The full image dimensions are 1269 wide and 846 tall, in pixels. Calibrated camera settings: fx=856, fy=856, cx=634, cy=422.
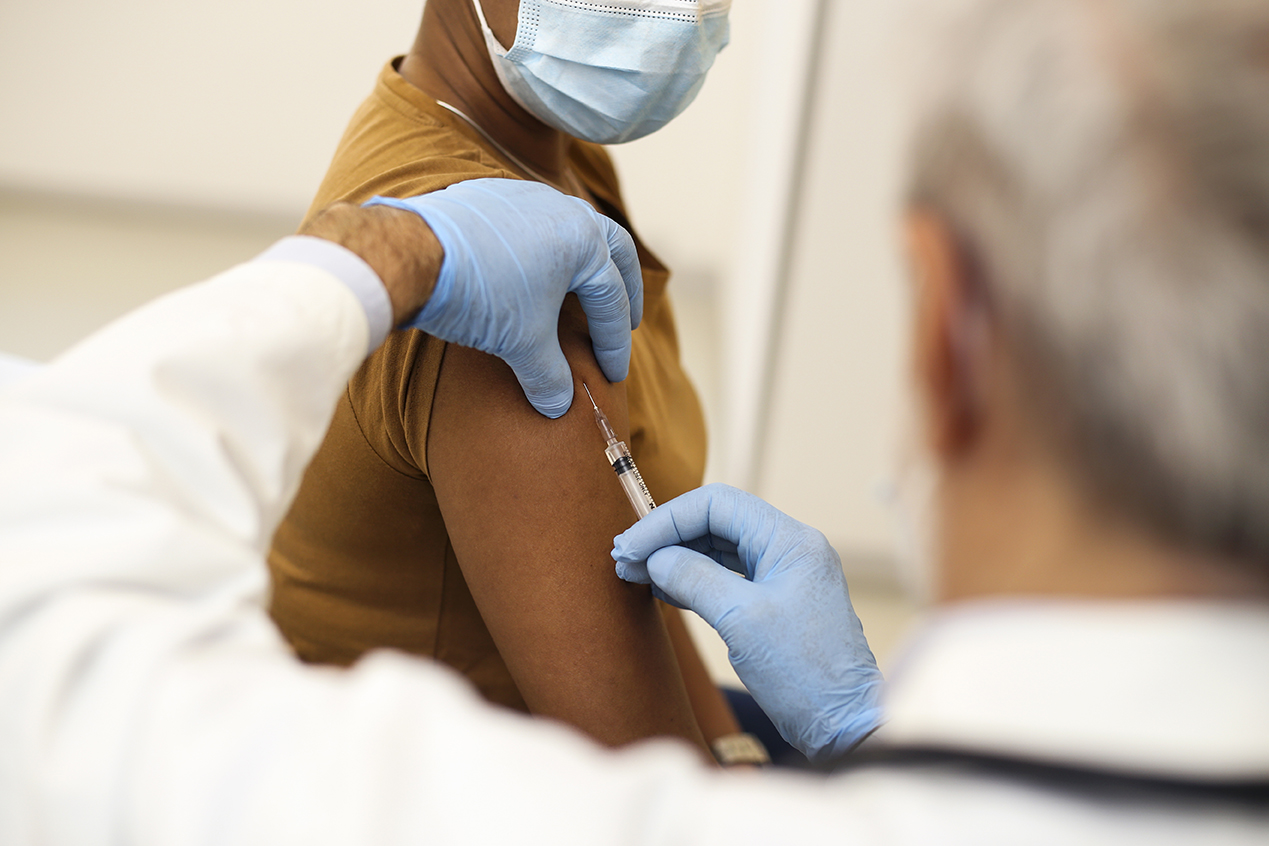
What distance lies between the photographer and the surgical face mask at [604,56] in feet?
3.23

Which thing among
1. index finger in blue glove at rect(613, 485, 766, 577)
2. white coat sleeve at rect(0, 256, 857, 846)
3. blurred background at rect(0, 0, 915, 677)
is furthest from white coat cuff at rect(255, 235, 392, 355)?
blurred background at rect(0, 0, 915, 677)

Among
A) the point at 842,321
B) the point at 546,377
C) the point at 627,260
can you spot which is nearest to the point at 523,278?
the point at 546,377

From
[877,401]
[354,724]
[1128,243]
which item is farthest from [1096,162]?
[877,401]

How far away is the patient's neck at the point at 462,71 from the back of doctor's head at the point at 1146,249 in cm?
74

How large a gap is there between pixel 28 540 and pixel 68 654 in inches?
3.4

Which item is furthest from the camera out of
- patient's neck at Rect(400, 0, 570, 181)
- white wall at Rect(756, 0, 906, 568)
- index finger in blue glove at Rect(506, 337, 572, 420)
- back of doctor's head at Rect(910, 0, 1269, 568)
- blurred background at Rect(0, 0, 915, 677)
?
blurred background at Rect(0, 0, 915, 677)

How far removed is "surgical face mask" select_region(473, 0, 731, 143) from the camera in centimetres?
98

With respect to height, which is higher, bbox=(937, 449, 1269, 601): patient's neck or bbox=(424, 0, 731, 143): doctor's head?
bbox=(424, 0, 731, 143): doctor's head

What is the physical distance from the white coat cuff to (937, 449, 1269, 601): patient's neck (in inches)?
17.8

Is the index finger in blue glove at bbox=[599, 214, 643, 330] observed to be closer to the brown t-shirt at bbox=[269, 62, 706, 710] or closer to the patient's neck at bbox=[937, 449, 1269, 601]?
the brown t-shirt at bbox=[269, 62, 706, 710]

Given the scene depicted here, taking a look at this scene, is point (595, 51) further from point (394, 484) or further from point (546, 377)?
point (394, 484)

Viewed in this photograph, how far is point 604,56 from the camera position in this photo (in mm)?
1008

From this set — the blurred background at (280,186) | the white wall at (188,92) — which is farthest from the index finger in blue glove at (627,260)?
the white wall at (188,92)

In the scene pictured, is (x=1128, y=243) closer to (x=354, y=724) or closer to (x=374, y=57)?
(x=354, y=724)
